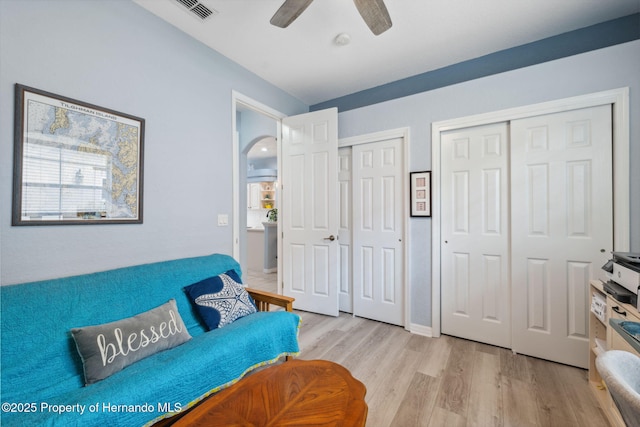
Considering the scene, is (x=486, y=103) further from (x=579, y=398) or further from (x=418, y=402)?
(x=418, y=402)

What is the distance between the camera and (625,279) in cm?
141

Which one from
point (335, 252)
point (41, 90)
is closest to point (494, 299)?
point (335, 252)

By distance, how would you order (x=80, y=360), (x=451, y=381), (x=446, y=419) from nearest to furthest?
(x=80, y=360) → (x=446, y=419) → (x=451, y=381)

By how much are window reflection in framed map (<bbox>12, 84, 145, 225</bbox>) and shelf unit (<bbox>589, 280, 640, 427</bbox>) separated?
2.97m

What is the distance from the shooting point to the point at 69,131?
152 centimetres

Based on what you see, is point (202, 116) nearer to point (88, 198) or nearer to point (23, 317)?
point (88, 198)

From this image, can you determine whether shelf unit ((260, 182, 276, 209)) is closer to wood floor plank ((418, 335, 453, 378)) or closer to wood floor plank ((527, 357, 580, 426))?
wood floor plank ((418, 335, 453, 378))

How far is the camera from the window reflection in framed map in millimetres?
1378

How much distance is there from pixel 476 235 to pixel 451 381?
1270mm

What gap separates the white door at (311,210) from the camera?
2.98m

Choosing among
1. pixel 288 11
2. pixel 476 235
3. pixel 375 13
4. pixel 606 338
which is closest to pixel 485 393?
pixel 606 338

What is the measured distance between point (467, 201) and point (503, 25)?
1465 millimetres

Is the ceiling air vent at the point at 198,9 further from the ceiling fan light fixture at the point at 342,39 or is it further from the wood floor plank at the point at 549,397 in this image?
the wood floor plank at the point at 549,397

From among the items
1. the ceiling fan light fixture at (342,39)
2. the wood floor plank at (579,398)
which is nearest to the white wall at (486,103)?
the ceiling fan light fixture at (342,39)
